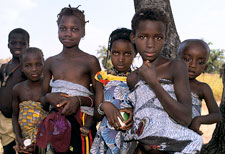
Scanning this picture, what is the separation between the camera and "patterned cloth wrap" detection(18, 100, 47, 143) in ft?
8.91

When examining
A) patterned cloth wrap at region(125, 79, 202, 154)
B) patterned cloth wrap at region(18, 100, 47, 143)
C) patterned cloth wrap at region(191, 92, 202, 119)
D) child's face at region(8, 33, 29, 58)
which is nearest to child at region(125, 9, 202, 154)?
patterned cloth wrap at region(125, 79, 202, 154)

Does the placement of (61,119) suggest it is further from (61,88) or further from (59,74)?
(59,74)

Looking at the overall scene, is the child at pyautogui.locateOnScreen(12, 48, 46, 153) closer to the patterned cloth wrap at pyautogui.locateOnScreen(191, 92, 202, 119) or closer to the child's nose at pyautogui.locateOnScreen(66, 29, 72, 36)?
the child's nose at pyautogui.locateOnScreen(66, 29, 72, 36)

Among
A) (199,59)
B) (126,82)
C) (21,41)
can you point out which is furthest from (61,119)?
(21,41)

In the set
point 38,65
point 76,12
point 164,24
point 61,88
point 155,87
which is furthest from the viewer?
point 38,65

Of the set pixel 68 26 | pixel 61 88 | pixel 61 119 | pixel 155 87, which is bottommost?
pixel 61 119

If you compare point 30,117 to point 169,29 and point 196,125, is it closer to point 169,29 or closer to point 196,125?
point 196,125

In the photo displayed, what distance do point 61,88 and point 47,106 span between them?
1.17 feet

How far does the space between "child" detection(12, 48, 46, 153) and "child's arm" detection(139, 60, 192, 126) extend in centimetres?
158

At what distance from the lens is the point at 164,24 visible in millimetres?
1913

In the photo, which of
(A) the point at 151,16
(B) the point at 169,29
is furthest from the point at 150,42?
(B) the point at 169,29

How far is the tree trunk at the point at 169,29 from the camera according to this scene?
317 centimetres

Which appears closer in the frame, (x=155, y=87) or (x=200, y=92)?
(x=155, y=87)

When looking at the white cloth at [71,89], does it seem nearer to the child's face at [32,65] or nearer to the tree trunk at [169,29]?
the child's face at [32,65]
